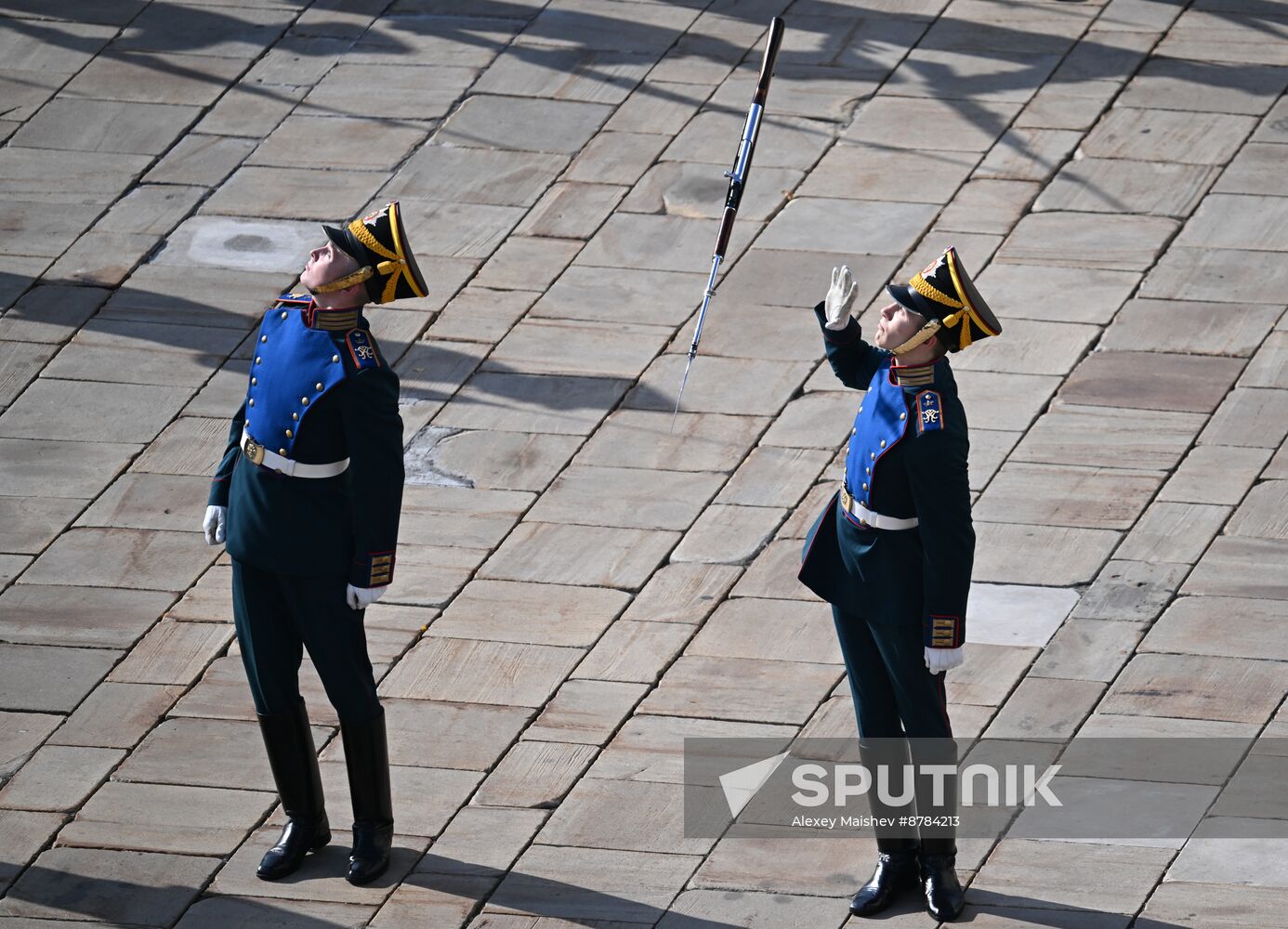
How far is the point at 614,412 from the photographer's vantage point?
883 centimetres

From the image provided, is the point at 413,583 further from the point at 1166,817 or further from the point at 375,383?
the point at 1166,817

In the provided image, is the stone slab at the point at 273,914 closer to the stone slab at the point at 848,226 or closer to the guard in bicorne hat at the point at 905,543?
the guard in bicorne hat at the point at 905,543

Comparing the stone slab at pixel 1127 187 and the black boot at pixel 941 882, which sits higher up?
the stone slab at pixel 1127 187

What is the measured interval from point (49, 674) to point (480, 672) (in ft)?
4.93

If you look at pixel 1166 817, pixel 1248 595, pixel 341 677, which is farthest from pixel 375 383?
pixel 1248 595

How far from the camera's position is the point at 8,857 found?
6520 millimetres

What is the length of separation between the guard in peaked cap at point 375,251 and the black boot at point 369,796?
126cm

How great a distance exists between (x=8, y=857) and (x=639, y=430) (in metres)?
3.20

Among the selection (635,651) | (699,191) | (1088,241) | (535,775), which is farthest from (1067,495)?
(699,191)

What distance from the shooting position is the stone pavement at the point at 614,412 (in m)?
6.53

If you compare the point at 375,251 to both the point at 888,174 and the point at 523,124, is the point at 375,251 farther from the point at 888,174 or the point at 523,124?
the point at 523,124

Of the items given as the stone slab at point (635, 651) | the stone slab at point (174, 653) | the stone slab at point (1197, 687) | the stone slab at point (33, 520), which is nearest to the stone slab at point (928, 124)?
the stone slab at point (635, 651)

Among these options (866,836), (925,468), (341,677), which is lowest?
(866,836)

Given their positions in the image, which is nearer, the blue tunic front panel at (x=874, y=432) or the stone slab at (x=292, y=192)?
the blue tunic front panel at (x=874, y=432)
